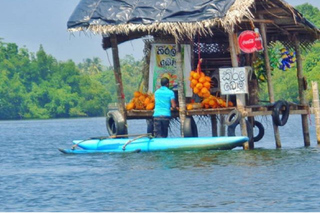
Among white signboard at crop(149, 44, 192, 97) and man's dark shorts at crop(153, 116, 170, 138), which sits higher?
white signboard at crop(149, 44, 192, 97)

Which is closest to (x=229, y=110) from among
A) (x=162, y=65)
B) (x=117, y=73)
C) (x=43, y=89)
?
(x=162, y=65)

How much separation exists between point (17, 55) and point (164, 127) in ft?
307

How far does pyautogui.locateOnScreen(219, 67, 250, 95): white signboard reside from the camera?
23234 millimetres

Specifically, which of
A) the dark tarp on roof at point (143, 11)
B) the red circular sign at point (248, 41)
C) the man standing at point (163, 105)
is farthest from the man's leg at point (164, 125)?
the red circular sign at point (248, 41)

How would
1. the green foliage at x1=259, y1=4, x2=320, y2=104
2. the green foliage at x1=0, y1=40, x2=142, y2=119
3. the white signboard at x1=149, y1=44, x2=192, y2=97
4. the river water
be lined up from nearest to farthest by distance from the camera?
1. the river water
2. the white signboard at x1=149, y1=44, x2=192, y2=97
3. the green foliage at x1=259, y1=4, x2=320, y2=104
4. the green foliage at x1=0, y1=40, x2=142, y2=119

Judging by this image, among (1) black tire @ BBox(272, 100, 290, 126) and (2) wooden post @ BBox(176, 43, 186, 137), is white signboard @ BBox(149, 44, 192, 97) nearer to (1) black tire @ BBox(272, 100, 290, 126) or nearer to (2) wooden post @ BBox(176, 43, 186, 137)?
(2) wooden post @ BBox(176, 43, 186, 137)

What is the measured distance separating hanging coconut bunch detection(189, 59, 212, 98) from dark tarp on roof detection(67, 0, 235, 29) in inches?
60.8

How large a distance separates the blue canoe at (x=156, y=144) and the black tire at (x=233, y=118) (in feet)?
1.95

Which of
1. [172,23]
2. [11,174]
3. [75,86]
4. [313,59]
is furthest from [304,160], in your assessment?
[75,86]

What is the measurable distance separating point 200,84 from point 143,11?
238 cm

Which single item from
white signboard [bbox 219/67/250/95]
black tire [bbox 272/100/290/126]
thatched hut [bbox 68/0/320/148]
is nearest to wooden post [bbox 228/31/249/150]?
thatched hut [bbox 68/0/320/148]

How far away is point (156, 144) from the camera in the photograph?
75.8ft

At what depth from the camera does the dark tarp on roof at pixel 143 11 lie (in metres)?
23.1

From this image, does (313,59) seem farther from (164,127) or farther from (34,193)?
(34,193)
